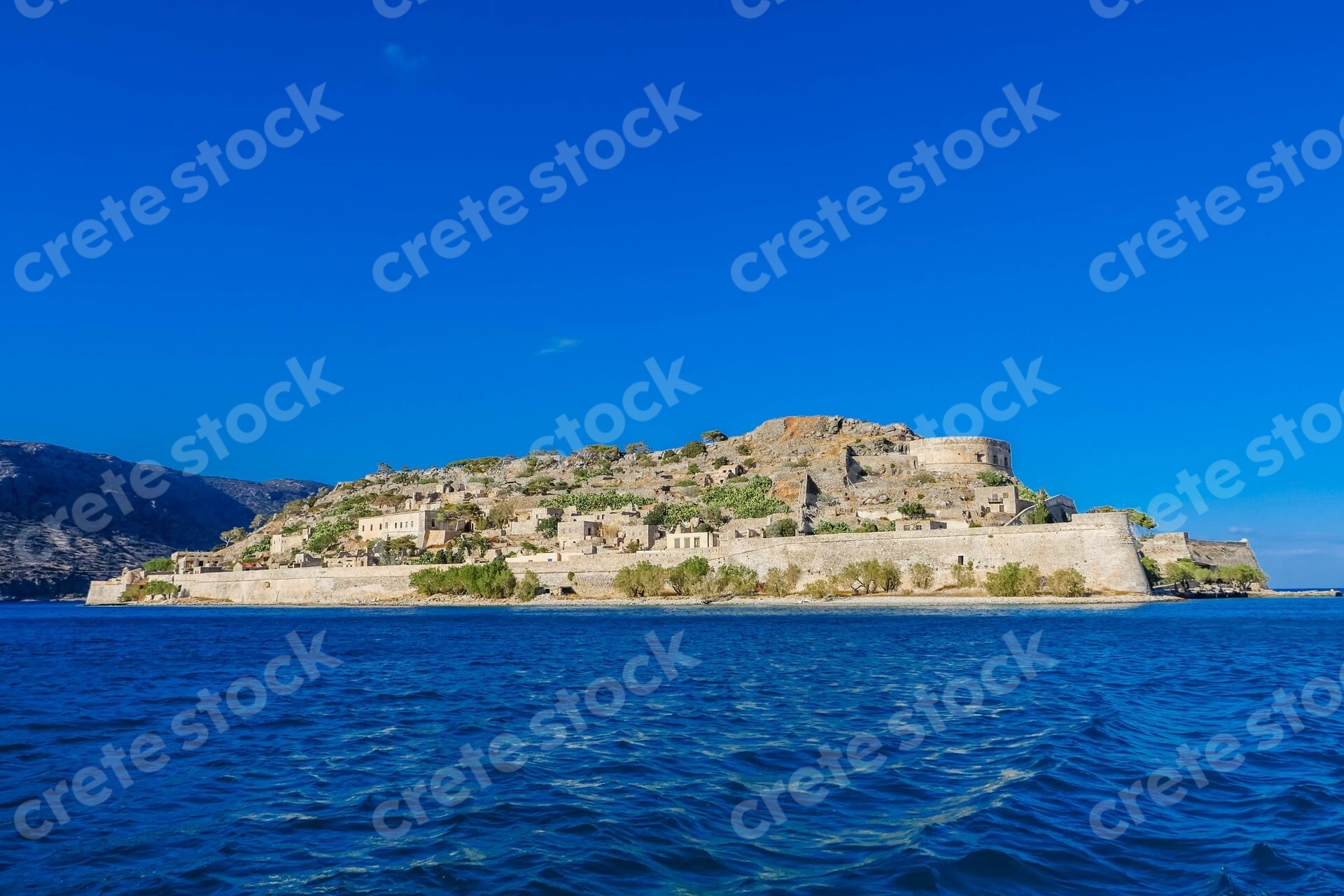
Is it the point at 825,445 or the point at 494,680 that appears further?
the point at 825,445

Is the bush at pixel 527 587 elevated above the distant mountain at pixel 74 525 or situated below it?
below

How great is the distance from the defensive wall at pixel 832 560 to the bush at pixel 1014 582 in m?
0.53

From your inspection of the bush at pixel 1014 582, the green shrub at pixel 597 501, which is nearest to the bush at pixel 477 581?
the green shrub at pixel 597 501

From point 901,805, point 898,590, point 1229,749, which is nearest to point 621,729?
point 901,805

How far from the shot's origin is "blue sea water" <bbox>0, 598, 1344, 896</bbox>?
22.9ft

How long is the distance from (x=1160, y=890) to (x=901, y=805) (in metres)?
2.61

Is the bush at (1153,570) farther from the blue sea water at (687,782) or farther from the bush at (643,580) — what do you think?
the blue sea water at (687,782)

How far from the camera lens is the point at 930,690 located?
16.7 meters

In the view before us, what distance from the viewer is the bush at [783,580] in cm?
5681

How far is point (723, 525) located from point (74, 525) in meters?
110

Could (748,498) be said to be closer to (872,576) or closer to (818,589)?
(818,589)

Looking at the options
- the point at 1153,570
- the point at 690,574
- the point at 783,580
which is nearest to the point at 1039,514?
the point at 1153,570

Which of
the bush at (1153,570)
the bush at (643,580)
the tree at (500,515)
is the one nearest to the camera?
the bush at (1153,570)

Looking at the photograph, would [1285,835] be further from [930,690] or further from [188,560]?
[188,560]
